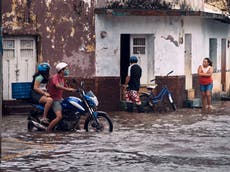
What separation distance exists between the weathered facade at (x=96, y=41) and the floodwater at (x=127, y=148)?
9.55 feet

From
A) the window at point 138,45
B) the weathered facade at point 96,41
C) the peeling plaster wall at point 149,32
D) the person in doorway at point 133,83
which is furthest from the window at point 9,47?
the window at point 138,45

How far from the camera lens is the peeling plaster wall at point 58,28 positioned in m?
22.5

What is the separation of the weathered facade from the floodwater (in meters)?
2.91

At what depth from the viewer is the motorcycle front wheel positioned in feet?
56.7

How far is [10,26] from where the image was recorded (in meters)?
22.5

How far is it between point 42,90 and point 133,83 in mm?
5949

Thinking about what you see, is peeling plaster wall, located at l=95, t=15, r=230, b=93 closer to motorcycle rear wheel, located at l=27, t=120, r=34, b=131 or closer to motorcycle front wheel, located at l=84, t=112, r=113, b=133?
motorcycle front wheel, located at l=84, t=112, r=113, b=133

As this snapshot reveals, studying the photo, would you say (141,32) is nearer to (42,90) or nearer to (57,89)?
(57,89)

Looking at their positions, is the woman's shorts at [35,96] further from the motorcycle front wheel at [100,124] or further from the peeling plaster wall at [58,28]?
the peeling plaster wall at [58,28]

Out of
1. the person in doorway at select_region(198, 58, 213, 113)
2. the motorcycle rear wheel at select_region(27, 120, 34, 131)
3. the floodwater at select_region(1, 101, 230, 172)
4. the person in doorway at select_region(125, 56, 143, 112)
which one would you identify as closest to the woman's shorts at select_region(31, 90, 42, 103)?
the motorcycle rear wheel at select_region(27, 120, 34, 131)

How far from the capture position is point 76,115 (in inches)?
687

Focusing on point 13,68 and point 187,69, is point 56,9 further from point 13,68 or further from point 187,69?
point 187,69

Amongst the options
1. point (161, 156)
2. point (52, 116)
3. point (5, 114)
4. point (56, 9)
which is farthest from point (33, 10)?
→ point (161, 156)

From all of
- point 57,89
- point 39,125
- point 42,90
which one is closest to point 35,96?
point 42,90
